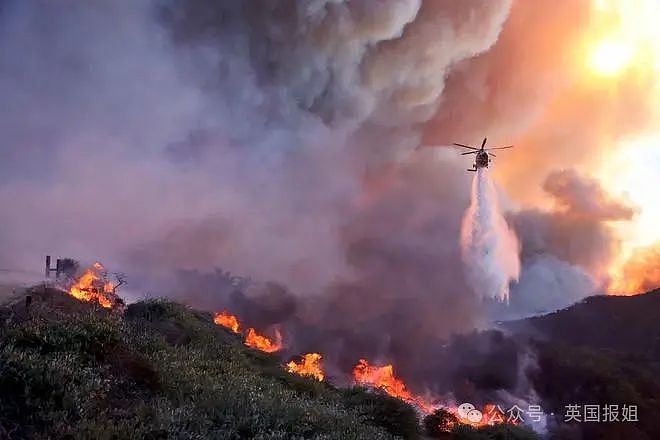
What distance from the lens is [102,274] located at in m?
53.4

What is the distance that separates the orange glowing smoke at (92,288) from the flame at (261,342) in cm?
1127

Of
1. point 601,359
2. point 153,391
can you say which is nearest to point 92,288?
point 153,391

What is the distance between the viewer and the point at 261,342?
59.2 metres

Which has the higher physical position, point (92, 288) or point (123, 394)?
point (92, 288)

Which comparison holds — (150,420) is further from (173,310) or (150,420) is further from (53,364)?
(173,310)

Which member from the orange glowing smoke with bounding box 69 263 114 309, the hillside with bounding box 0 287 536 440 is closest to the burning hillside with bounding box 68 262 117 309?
the orange glowing smoke with bounding box 69 263 114 309

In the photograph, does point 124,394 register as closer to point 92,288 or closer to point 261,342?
point 92,288

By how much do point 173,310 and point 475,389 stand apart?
74.6 meters

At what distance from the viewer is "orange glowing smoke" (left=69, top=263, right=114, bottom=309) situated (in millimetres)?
35225

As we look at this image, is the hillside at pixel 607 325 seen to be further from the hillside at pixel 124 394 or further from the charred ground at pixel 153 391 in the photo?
the hillside at pixel 124 394

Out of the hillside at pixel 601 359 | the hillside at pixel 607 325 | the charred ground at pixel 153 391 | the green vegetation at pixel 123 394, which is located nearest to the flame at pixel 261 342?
the charred ground at pixel 153 391

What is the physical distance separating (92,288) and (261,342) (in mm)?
23062

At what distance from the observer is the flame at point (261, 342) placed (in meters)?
53.3

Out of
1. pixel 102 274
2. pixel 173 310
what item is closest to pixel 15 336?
pixel 173 310
